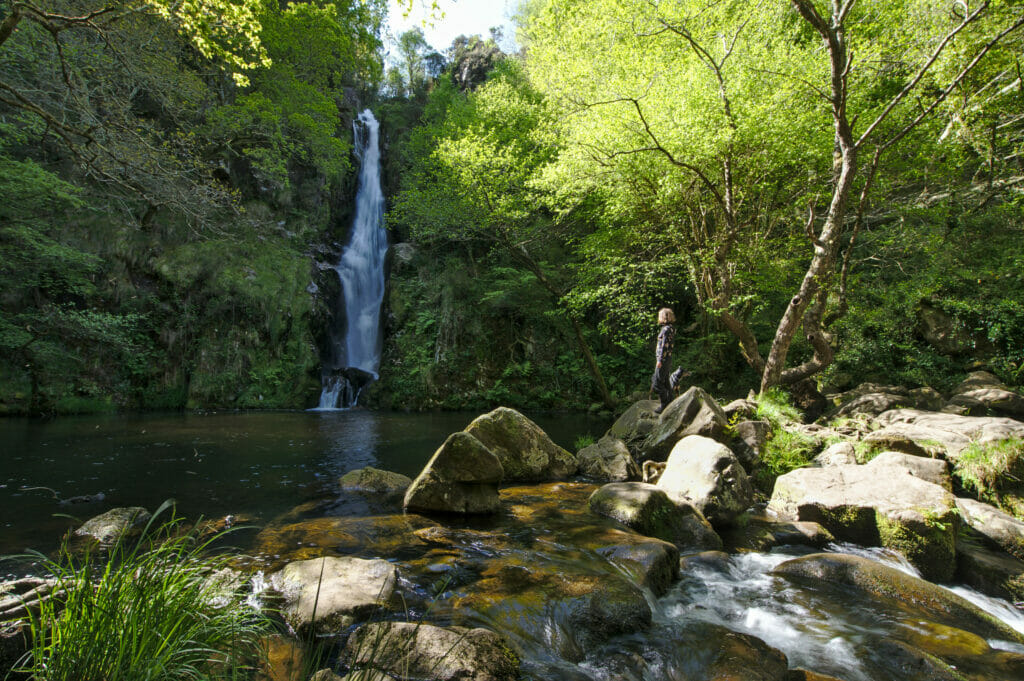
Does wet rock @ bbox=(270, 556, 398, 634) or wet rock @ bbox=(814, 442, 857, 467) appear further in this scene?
wet rock @ bbox=(814, 442, 857, 467)

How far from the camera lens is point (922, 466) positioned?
5215 millimetres

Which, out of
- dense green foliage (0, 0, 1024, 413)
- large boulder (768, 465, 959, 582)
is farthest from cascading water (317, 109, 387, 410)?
large boulder (768, 465, 959, 582)

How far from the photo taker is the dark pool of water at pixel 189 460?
5383 mm

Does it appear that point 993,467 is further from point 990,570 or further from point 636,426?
point 636,426

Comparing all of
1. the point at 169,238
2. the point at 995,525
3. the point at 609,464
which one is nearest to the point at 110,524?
the point at 609,464

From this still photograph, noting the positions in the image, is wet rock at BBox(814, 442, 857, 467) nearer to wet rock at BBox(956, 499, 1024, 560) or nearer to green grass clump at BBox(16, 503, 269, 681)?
wet rock at BBox(956, 499, 1024, 560)

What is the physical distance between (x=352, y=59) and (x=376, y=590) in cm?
2365

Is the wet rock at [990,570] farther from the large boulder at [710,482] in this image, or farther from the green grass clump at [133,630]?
the green grass clump at [133,630]

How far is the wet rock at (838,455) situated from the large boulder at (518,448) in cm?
350

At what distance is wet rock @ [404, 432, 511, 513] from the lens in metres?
5.27

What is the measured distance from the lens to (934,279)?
979 centimetres

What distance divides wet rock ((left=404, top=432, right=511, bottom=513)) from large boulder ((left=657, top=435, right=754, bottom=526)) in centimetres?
221

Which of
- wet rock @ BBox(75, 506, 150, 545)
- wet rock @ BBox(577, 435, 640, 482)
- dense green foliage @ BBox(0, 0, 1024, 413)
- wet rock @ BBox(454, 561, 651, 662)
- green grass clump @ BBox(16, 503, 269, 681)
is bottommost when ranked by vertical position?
wet rock @ BBox(75, 506, 150, 545)

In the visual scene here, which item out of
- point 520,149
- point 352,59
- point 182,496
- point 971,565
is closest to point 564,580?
point 971,565
